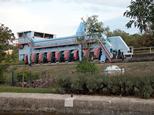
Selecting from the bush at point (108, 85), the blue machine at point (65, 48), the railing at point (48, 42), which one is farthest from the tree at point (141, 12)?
the railing at point (48, 42)

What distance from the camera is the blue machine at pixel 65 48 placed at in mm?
22469

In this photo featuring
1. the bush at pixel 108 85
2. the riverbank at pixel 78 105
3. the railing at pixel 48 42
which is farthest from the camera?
the railing at pixel 48 42

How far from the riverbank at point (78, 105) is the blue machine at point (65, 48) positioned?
36.2 ft

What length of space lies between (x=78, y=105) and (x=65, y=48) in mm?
18641

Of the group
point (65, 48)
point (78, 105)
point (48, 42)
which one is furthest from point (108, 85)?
point (48, 42)

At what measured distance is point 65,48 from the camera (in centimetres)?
2655

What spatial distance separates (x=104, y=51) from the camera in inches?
877

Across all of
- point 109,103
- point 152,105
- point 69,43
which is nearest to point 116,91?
point 109,103

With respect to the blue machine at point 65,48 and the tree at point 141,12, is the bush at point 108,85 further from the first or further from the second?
the blue machine at point 65,48

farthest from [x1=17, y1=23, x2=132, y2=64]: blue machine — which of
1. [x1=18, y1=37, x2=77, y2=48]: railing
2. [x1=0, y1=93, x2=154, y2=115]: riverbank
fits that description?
[x1=0, y1=93, x2=154, y2=115]: riverbank

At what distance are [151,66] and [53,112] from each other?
1074cm

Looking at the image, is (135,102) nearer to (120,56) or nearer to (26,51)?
(120,56)

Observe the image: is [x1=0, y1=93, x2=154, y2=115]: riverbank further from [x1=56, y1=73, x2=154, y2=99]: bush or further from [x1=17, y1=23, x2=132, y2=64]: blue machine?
[x1=17, y1=23, x2=132, y2=64]: blue machine

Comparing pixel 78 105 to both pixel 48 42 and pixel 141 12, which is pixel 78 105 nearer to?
pixel 141 12
